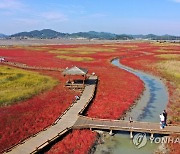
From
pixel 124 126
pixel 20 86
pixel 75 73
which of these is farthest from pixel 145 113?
pixel 20 86

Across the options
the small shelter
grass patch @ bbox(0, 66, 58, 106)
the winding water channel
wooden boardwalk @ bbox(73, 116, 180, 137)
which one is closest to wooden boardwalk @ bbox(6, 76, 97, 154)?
wooden boardwalk @ bbox(73, 116, 180, 137)

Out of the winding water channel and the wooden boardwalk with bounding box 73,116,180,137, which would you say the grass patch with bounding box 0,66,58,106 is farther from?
the winding water channel

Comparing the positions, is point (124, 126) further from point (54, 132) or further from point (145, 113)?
point (145, 113)

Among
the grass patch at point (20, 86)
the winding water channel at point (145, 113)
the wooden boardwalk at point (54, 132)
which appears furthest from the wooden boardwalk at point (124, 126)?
the grass patch at point (20, 86)

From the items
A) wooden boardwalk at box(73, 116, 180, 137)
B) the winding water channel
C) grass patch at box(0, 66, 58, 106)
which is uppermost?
grass patch at box(0, 66, 58, 106)

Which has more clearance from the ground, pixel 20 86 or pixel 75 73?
pixel 75 73

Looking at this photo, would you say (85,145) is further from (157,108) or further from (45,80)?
(45,80)

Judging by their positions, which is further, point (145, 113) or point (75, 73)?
point (75, 73)
